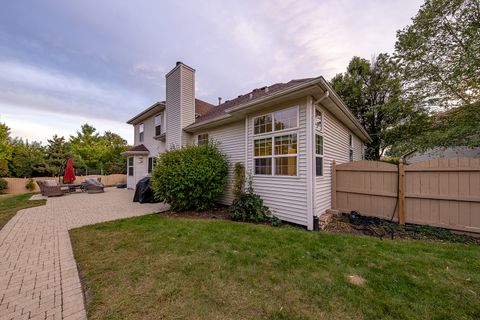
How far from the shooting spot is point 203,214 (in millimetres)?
6531

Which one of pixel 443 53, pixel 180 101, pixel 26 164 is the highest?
pixel 443 53

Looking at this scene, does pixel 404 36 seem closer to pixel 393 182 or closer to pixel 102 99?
pixel 393 182

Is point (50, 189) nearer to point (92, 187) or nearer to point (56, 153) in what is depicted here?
point (92, 187)

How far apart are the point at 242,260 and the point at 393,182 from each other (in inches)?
197

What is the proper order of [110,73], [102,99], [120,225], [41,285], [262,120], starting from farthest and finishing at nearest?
1. [102,99]
2. [110,73]
3. [262,120]
4. [120,225]
5. [41,285]

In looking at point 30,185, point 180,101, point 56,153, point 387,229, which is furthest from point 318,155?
point 56,153

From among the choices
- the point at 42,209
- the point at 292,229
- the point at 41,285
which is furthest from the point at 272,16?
the point at 42,209

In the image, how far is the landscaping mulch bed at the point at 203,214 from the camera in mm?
6168

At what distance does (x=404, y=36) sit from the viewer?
29.7 feet

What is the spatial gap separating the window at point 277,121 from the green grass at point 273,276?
10.1ft

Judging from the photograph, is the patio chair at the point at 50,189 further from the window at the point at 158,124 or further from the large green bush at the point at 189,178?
the large green bush at the point at 189,178

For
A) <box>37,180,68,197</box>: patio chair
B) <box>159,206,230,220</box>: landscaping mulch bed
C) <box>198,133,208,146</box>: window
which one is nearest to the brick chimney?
<box>198,133,208,146</box>: window

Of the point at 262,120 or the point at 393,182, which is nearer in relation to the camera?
the point at 393,182

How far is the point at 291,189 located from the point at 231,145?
10.8ft
